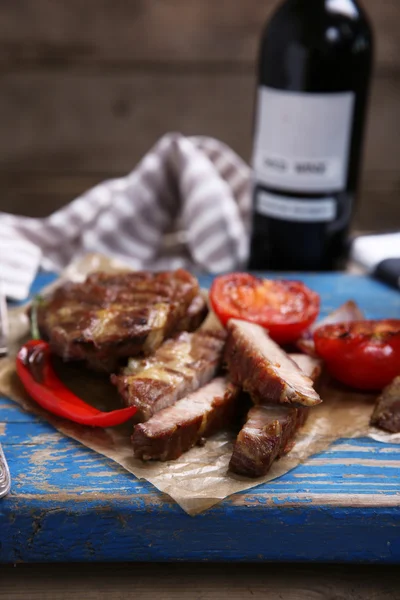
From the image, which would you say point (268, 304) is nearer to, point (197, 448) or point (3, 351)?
point (197, 448)

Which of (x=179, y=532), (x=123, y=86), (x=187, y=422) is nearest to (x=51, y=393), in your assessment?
(x=187, y=422)

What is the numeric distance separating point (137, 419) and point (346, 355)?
0.49 meters

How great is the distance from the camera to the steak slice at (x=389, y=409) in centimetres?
152

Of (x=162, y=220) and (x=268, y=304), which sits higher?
(x=268, y=304)

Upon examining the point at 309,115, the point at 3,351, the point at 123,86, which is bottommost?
the point at 3,351

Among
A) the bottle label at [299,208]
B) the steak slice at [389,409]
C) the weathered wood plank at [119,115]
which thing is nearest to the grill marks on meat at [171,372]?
the steak slice at [389,409]

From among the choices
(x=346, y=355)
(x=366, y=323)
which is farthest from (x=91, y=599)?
(x=366, y=323)

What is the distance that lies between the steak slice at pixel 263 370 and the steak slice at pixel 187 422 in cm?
5

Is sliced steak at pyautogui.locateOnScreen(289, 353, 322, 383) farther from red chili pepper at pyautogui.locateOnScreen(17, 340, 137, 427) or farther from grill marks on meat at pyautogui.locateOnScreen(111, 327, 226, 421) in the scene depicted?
red chili pepper at pyautogui.locateOnScreen(17, 340, 137, 427)

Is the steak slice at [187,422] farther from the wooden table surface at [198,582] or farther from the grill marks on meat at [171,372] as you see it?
the wooden table surface at [198,582]

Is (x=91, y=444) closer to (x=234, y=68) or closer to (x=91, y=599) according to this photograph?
(x=91, y=599)

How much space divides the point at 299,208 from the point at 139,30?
136 centimetres

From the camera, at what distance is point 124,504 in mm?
1292

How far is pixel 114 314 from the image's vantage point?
65.5 inches
